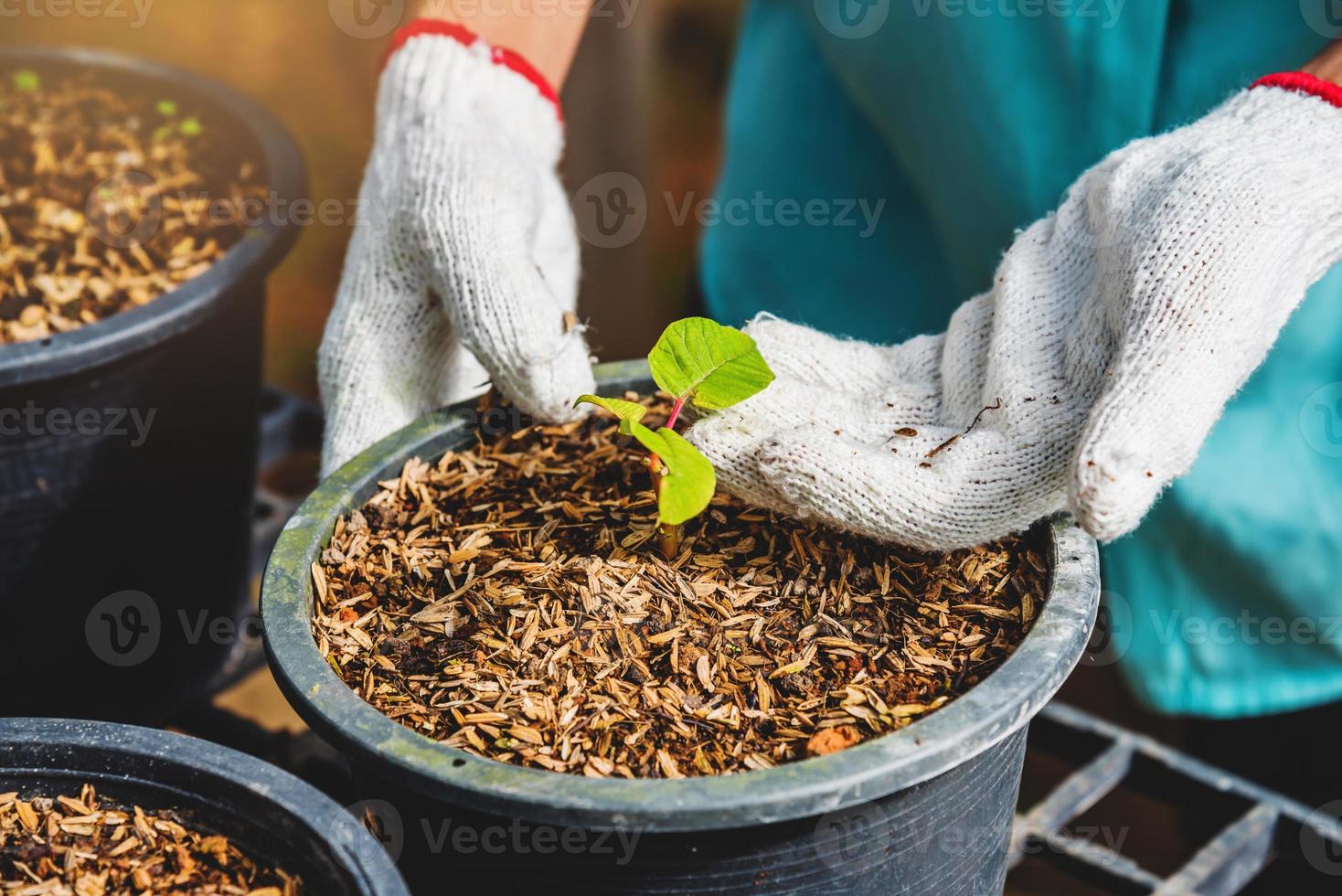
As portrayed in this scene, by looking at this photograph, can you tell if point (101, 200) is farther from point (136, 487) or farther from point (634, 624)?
point (634, 624)

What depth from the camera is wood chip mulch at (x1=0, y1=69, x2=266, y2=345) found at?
5.13ft

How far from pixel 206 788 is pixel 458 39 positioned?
0.90 m

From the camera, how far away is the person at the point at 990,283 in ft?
3.25

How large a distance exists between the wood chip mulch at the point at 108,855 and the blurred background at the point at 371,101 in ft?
6.50

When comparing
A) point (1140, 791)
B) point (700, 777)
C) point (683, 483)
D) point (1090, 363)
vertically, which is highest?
point (1090, 363)

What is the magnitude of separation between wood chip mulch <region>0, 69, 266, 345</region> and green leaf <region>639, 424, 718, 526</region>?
35.6 inches

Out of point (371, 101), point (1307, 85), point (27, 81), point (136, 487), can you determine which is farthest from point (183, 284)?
point (371, 101)

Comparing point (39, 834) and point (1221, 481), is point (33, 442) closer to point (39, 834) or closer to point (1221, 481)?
point (39, 834)

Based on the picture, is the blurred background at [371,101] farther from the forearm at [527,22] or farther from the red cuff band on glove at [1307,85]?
the red cuff band on glove at [1307,85]

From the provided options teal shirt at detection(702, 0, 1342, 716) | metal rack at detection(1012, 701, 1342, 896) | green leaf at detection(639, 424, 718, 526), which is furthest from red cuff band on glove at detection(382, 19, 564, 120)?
metal rack at detection(1012, 701, 1342, 896)

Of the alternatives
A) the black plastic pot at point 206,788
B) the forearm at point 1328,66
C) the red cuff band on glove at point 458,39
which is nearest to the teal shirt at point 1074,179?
the forearm at point 1328,66

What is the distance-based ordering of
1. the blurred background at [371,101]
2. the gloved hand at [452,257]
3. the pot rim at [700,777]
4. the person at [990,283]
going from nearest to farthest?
the pot rim at [700,777], the person at [990,283], the gloved hand at [452,257], the blurred background at [371,101]

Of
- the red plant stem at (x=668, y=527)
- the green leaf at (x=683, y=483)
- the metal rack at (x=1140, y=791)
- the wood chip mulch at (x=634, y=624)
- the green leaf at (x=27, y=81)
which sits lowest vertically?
the metal rack at (x=1140, y=791)

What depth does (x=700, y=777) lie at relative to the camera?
31.8 inches
